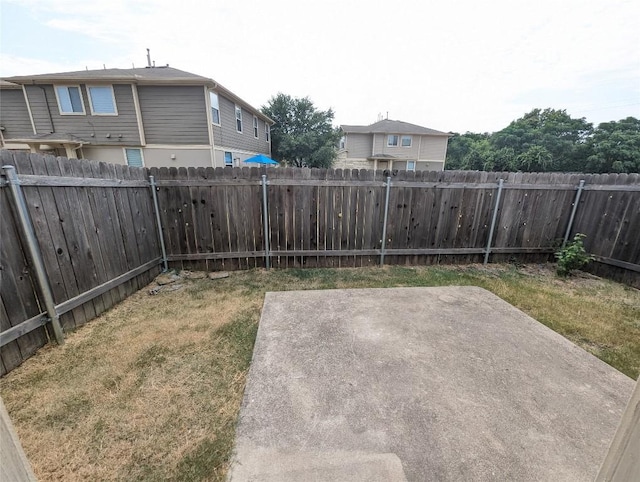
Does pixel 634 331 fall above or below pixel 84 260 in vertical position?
below

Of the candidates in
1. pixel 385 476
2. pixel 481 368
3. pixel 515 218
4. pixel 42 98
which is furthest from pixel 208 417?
pixel 42 98

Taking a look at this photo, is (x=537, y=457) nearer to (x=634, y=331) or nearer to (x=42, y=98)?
(x=634, y=331)

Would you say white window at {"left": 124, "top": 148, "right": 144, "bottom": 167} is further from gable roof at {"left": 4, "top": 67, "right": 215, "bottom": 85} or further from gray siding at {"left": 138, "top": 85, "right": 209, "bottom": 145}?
gable roof at {"left": 4, "top": 67, "right": 215, "bottom": 85}

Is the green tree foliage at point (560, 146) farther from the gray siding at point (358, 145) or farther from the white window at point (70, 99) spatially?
the white window at point (70, 99)

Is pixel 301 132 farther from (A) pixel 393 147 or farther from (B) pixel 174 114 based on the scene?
(B) pixel 174 114

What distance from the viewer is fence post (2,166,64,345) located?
232 centimetres

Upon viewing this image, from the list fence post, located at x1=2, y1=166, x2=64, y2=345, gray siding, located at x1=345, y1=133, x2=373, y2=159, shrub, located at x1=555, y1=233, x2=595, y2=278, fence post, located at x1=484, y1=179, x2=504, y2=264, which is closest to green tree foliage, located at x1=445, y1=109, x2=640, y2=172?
gray siding, located at x1=345, y1=133, x2=373, y2=159

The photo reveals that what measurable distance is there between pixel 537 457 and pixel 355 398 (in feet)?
3.63

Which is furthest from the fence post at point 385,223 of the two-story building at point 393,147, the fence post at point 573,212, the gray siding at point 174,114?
the two-story building at point 393,147

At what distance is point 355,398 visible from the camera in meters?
2.01

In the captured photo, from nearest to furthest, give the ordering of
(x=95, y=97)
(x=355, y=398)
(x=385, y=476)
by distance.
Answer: (x=385, y=476), (x=355, y=398), (x=95, y=97)

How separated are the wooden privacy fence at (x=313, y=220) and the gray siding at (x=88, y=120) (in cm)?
869

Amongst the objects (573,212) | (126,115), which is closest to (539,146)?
(573,212)

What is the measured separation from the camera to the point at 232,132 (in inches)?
497
